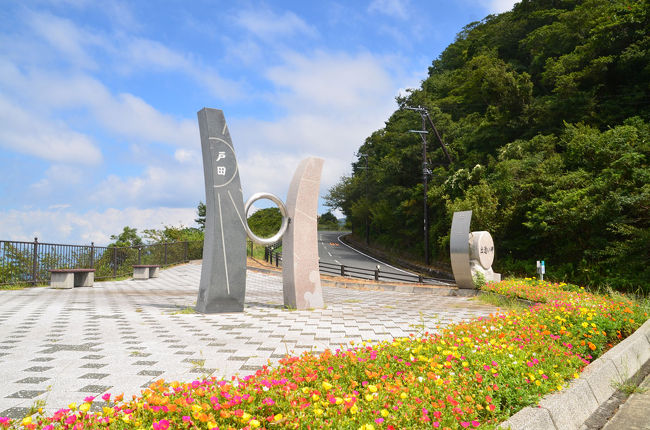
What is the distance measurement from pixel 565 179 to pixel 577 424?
18.1m

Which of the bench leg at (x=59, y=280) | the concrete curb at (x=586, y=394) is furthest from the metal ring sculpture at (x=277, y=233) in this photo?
the bench leg at (x=59, y=280)

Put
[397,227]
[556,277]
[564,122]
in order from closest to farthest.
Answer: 1. [556,277]
2. [564,122]
3. [397,227]

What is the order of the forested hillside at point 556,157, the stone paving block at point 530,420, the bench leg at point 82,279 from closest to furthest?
the stone paving block at point 530,420 < the bench leg at point 82,279 < the forested hillside at point 556,157

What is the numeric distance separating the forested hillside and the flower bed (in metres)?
13.3

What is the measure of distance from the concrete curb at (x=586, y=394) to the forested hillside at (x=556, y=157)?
1138cm

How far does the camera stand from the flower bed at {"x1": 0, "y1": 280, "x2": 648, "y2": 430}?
261 centimetres

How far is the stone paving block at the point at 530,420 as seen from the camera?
289 cm

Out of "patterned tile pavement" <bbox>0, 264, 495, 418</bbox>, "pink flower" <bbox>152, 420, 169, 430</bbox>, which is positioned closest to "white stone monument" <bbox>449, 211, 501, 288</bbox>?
"patterned tile pavement" <bbox>0, 264, 495, 418</bbox>

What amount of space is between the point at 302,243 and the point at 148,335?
14.4 feet

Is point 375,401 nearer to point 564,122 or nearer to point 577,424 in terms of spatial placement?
point 577,424

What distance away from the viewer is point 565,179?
18812mm

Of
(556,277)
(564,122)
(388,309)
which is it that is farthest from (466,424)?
(564,122)

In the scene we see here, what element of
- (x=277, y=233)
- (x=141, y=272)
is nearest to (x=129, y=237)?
(x=141, y=272)

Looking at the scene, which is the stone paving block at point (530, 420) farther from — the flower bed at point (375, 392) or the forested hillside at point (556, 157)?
the forested hillside at point (556, 157)
